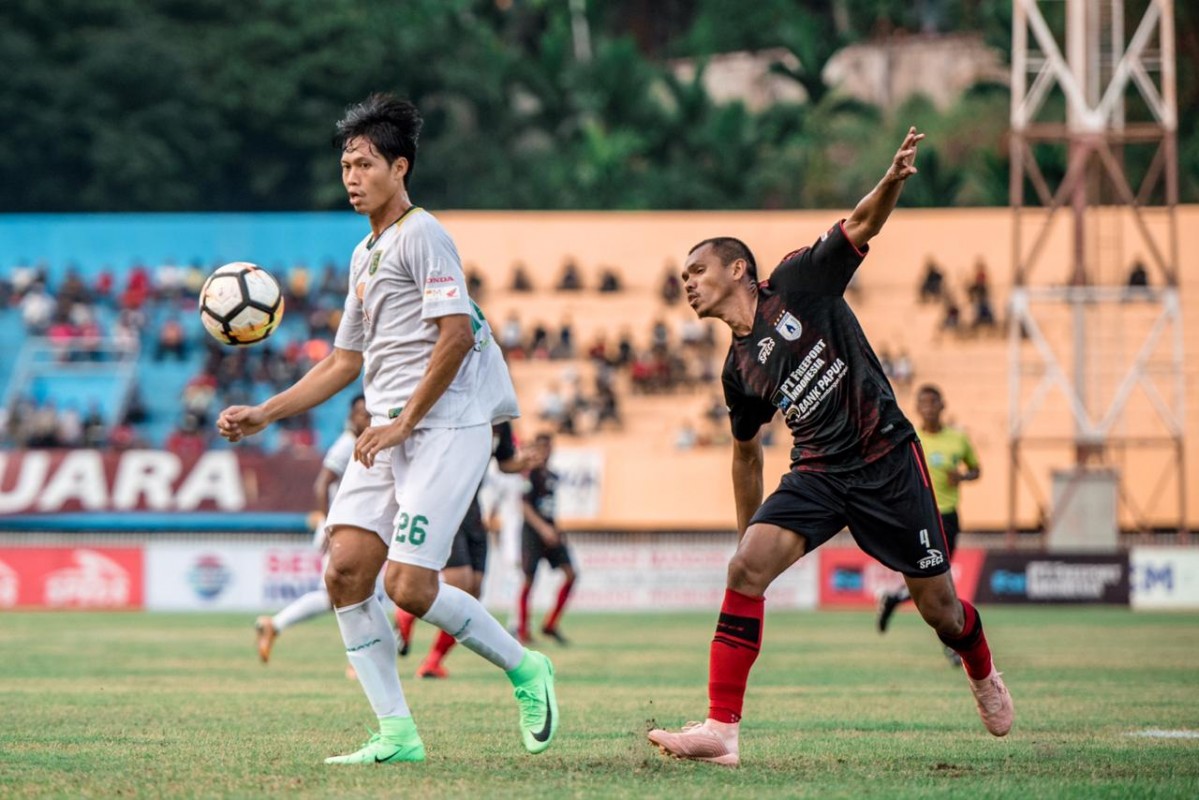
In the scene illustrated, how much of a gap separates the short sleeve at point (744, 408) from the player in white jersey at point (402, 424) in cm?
96

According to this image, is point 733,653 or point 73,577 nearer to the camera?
point 733,653

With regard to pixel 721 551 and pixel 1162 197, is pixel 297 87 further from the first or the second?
pixel 721 551

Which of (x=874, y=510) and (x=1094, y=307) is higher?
(x=1094, y=307)

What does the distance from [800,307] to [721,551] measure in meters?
24.0

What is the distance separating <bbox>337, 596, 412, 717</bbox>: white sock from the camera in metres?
8.00

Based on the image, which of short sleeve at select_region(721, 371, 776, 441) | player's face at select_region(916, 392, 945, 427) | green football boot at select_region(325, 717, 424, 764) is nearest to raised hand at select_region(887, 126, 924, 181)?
short sleeve at select_region(721, 371, 776, 441)

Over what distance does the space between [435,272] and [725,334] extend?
121ft

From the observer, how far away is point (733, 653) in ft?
26.5

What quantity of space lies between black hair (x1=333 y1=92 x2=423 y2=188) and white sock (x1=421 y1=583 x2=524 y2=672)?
1789 mm

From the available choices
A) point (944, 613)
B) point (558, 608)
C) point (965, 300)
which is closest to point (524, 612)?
point (558, 608)

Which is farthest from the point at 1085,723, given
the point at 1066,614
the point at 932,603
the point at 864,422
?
the point at 1066,614

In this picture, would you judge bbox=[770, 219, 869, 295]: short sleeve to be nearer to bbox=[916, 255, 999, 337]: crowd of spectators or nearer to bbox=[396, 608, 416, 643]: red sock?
bbox=[396, 608, 416, 643]: red sock

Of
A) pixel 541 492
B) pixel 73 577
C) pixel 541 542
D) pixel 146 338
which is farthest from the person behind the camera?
pixel 146 338

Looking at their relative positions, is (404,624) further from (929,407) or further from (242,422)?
(242,422)
